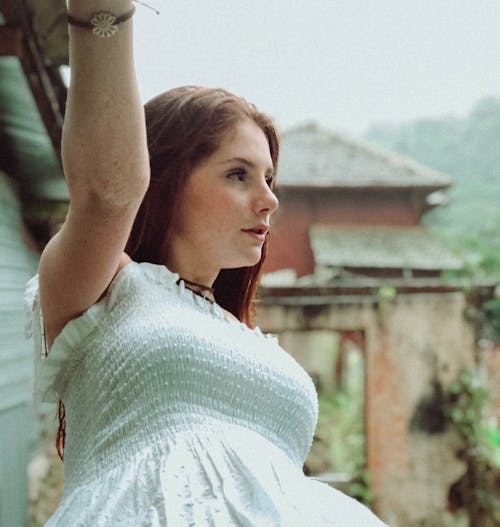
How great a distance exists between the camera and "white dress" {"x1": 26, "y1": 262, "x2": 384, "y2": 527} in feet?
3.12

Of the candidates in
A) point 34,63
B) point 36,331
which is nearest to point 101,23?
point 36,331

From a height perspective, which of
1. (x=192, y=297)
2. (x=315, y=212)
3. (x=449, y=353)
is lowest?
(x=315, y=212)

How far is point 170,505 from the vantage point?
3.03ft

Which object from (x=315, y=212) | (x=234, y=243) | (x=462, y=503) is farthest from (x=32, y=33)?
(x=315, y=212)

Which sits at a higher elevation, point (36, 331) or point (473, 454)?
point (36, 331)

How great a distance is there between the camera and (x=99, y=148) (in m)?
0.88

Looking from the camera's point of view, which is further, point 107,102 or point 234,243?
point 234,243

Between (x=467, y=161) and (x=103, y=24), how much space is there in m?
34.3

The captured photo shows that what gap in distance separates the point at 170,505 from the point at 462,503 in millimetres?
6425

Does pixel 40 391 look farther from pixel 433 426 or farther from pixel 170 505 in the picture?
pixel 433 426

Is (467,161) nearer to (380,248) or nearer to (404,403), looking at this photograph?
(380,248)

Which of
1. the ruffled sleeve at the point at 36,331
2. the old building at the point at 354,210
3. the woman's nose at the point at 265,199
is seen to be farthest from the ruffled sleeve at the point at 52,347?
the old building at the point at 354,210

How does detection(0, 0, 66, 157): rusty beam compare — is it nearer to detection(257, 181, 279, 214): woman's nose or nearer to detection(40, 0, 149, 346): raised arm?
detection(257, 181, 279, 214): woman's nose

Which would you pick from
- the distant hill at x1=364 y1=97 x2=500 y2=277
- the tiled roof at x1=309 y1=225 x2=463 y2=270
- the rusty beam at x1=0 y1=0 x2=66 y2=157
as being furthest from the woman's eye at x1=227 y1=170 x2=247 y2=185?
the distant hill at x1=364 y1=97 x2=500 y2=277
